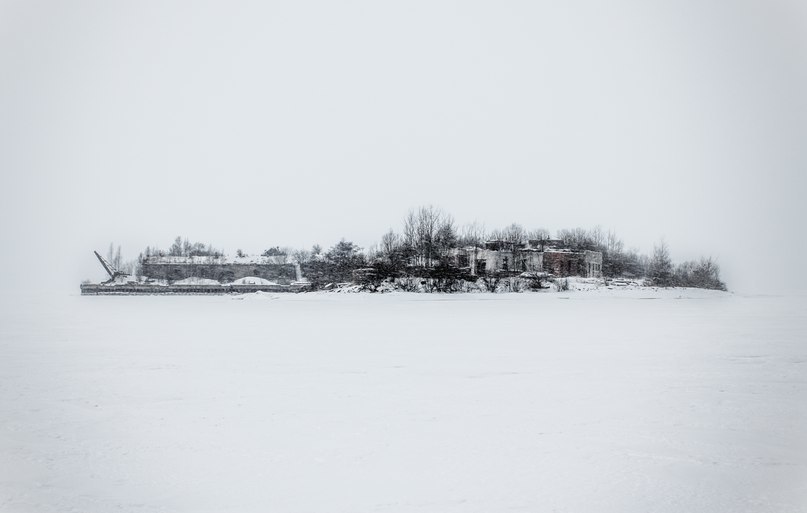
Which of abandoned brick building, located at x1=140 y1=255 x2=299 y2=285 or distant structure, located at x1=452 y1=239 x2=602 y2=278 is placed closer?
distant structure, located at x1=452 y1=239 x2=602 y2=278

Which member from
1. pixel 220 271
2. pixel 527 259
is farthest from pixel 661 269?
pixel 220 271

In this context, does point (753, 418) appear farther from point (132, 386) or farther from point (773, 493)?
point (132, 386)

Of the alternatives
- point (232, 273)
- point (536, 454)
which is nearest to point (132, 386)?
point (536, 454)

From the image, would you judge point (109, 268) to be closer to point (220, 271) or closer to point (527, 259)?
point (220, 271)

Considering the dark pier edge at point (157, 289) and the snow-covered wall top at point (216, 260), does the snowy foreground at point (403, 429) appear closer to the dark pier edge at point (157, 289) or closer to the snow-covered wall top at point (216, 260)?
the dark pier edge at point (157, 289)

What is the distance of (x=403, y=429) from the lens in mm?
7734

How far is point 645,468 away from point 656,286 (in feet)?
207

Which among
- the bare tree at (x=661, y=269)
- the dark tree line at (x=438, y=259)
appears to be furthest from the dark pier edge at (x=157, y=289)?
the bare tree at (x=661, y=269)

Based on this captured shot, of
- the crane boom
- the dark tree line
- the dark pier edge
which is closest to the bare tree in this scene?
the dark tree line

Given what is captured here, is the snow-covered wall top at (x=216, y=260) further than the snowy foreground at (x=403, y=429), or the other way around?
the snow-covered wall top at (x=216, y=260)

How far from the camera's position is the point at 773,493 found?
19.0 feet

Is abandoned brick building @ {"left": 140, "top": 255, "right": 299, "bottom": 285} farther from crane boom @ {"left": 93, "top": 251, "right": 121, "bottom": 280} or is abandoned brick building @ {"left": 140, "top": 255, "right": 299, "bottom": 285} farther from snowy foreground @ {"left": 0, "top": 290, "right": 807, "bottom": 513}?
snowy foreground @ {"left": 0, "top": 290, "right": 807, "bottom": 513}

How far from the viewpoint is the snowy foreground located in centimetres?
570

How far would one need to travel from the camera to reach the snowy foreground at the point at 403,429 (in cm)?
570
